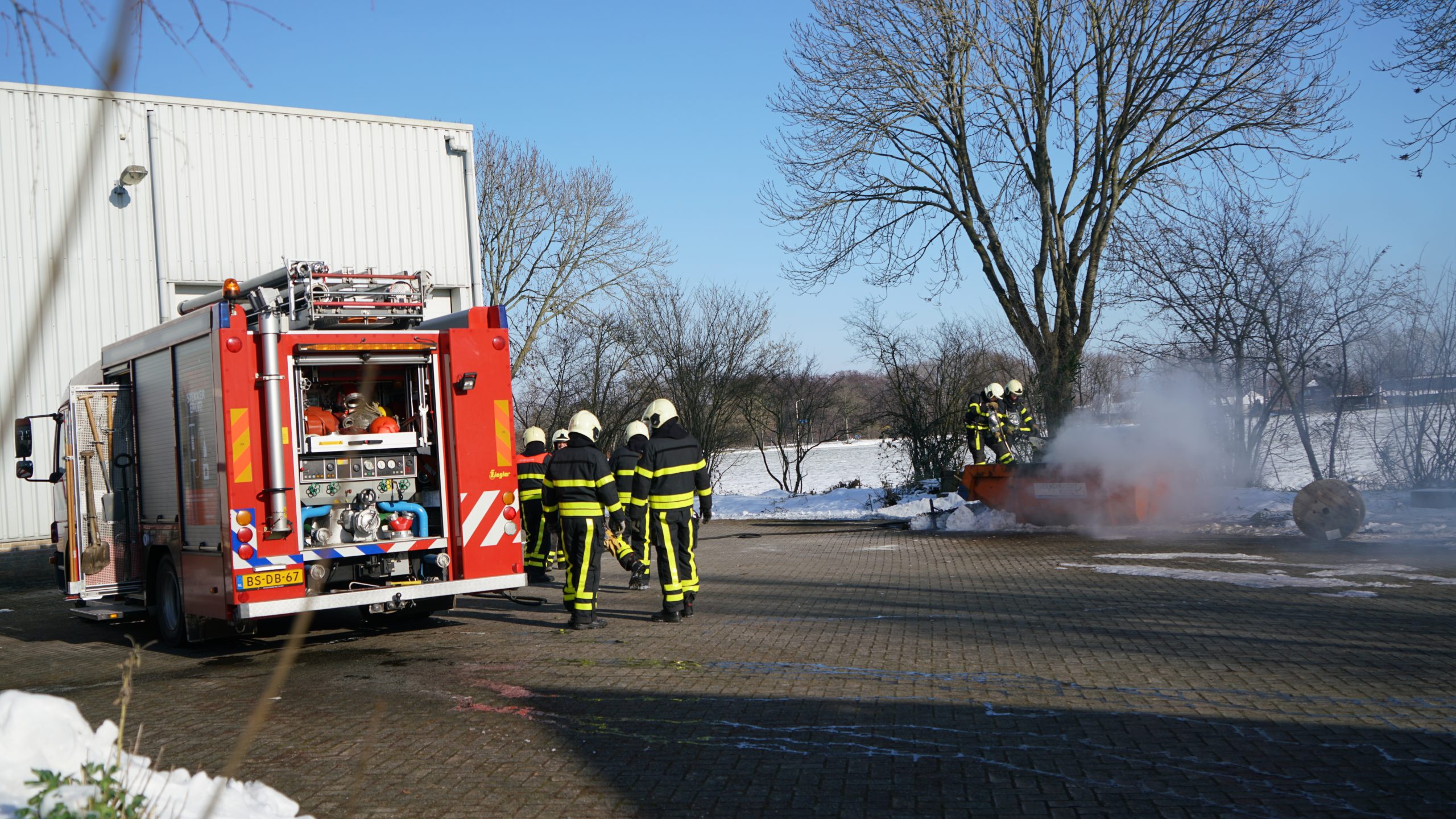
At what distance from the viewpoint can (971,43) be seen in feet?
76.5

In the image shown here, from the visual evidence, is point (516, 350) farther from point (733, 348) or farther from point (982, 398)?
point (982, 398)

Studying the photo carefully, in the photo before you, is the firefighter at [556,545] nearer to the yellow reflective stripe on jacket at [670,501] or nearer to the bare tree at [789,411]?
the yellow reflective stripe on jacket at [670,501]

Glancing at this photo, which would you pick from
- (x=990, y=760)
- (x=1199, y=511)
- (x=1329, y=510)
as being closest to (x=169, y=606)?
(x=990, y=760)

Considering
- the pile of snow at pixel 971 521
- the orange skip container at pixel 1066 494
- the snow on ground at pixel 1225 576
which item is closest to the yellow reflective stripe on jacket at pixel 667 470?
the snow on ground at pixel 1225 576

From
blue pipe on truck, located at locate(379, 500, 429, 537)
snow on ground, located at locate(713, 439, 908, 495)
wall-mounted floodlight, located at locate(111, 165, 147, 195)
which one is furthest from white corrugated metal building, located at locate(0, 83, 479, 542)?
snow on ground, located at locate(713, 439, 908, 495)

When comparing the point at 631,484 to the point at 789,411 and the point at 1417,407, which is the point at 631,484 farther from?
the point at 789,411

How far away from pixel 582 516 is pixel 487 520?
2.71ft

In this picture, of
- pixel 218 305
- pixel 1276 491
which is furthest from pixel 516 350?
pixel 218 305

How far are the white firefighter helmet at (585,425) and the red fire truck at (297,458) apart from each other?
0.64 m

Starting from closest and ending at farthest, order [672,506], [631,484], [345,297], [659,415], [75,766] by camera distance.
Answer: [75,766] → [345,297] → [672,506] → [659,415] → [631,484]

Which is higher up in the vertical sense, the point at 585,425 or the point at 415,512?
the point at 585,425

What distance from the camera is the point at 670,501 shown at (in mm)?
9789

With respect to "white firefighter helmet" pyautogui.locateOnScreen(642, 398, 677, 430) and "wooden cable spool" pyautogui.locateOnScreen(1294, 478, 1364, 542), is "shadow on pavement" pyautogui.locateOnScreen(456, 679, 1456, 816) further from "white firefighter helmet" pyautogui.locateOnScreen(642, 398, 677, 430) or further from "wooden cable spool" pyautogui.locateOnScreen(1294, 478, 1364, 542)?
"wooden cable spool" pyautogui.locateOnScreen(1294, 478, 1364, 542)

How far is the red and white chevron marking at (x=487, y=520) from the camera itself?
9.39 meters
